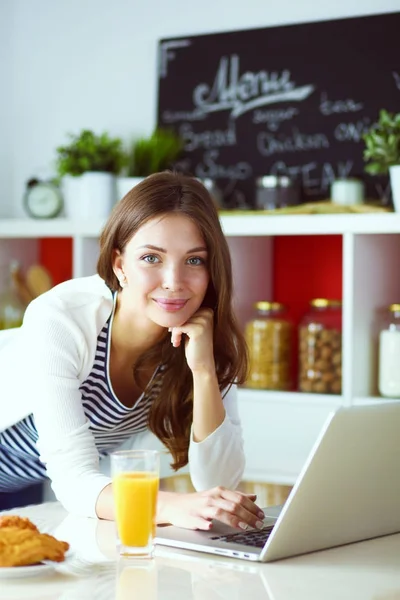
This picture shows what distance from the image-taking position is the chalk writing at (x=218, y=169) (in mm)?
3285

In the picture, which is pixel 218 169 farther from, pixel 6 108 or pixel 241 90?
pixel 6 108

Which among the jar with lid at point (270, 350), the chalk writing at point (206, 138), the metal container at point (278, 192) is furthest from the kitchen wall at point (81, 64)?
the jar with lid at point (270, 350)

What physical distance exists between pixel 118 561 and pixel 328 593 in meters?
0.28

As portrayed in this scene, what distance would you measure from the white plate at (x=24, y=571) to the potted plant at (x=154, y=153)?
7.12ft

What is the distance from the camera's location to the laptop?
1272mm

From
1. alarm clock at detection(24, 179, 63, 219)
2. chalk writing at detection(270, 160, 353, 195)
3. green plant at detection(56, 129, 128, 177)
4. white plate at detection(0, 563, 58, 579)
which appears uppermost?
green plant at detection(56, 129, 128, 177)

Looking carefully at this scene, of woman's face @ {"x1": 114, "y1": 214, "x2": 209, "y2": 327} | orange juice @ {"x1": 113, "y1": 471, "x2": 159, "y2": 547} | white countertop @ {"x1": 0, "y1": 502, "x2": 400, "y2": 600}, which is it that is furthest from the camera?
woman's face @ {"x1": 114, "y1": 214, "x2": 209, "y2": 327}

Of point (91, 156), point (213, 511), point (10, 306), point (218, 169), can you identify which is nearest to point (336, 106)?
point (218, 169)

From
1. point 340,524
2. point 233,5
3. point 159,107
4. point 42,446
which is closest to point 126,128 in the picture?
point 159,107

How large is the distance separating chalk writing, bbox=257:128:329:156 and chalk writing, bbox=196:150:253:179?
0.27ft

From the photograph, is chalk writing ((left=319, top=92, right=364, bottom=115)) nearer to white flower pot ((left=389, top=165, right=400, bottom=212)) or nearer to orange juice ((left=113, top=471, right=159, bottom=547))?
white flower pot ((left=389, top=165, right=400, bottom=212))

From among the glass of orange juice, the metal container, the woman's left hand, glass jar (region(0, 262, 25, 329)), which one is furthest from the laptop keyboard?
glass jar (region(0, 262, 25, 329))

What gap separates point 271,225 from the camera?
2.95 m

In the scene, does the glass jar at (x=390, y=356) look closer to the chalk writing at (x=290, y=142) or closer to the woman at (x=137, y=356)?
the chalk writing at (x=290, y=142)
